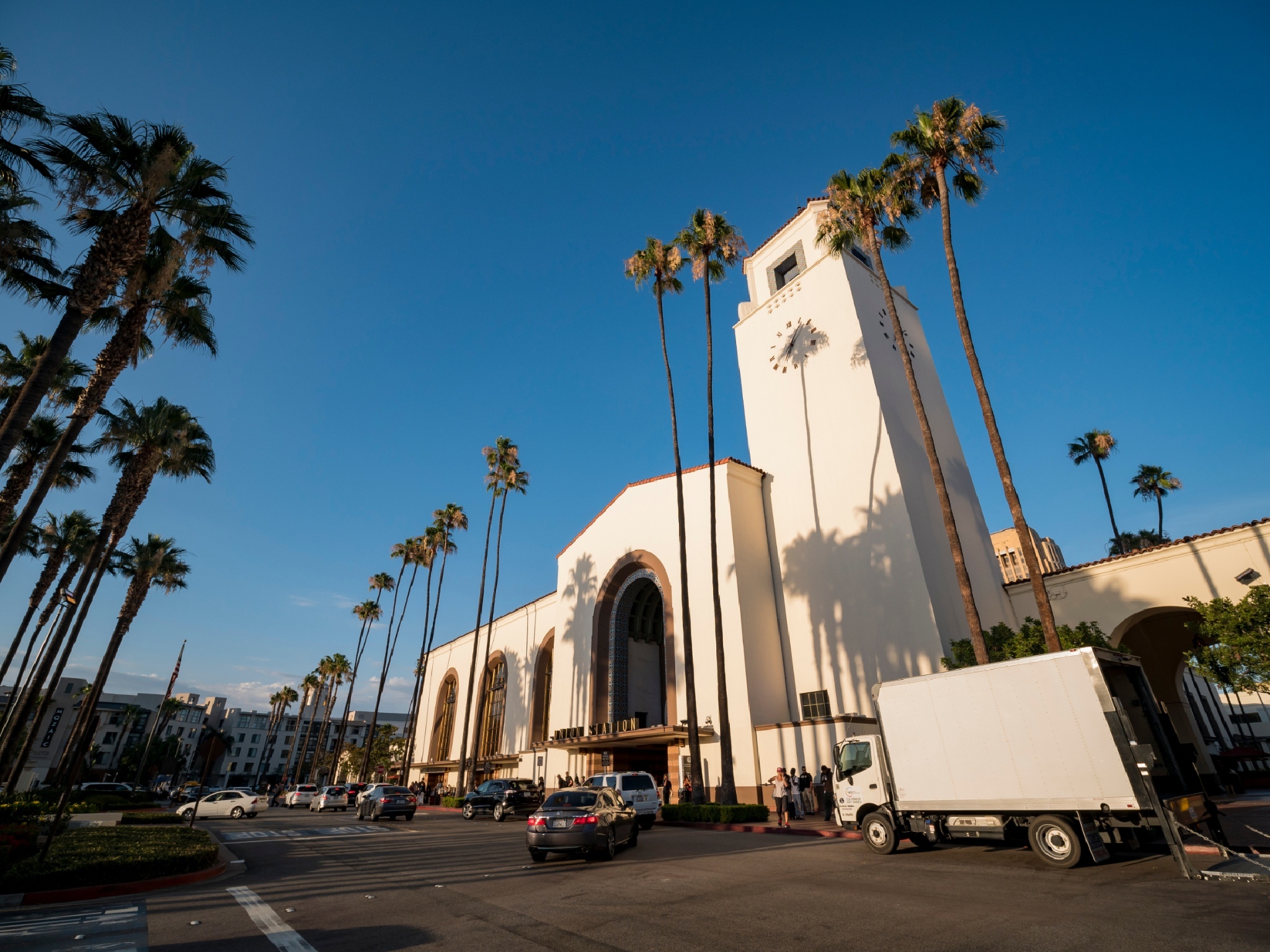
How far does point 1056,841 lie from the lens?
9406 mm

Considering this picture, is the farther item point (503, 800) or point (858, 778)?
point (503, 800)

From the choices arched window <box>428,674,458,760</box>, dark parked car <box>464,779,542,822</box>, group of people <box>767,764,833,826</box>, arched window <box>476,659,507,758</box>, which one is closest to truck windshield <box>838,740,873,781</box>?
group of people <box>767,764,833,826</box>

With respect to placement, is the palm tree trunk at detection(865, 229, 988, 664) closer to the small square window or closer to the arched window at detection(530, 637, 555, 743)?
the small square window

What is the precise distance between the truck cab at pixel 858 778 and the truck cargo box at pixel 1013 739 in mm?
477

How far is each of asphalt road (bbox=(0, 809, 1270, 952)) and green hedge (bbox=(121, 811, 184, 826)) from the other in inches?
673

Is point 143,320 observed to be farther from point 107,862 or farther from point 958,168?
point 958,168

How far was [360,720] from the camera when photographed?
434 feet

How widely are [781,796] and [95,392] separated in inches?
923

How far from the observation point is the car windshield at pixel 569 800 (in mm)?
12477

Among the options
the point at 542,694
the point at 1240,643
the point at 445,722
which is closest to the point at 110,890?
the point at 1240,643

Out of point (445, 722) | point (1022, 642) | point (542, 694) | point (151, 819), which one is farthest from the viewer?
point (445, 722)

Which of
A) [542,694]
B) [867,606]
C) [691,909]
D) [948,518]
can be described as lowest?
[691,909]

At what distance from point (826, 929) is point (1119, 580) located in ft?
71.4

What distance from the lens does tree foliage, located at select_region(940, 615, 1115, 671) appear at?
17500 mm
